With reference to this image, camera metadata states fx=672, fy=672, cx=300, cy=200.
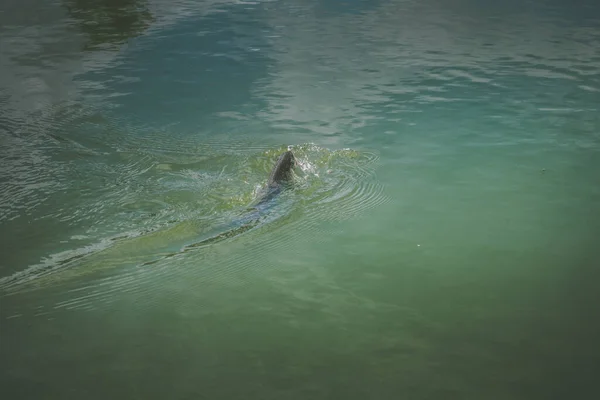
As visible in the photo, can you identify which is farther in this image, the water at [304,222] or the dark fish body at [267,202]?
the dark fish body at [267,202]

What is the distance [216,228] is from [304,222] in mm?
635

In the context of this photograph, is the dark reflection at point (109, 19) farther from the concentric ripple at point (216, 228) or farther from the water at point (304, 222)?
the concentric ripple at point (216, 228)

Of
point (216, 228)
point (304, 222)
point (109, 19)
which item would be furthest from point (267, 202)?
point (109, 19)

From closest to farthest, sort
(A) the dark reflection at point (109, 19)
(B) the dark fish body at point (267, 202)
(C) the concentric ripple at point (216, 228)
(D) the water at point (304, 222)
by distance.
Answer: (D) the water at point (304, 222) < (C) the concentric ripple at point (216, 228) < (B) the dark fish body at point (267, 202) < (A) the dark reflection at point (109, 19)

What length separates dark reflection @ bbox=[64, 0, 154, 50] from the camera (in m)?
10.2

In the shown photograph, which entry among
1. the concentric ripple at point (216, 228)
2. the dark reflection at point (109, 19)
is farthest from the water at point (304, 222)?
the dark reflection at point (109, 19)

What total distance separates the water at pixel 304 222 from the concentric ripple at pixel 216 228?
18mm

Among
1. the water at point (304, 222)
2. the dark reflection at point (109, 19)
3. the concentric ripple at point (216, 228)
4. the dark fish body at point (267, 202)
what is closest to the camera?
the water at point (304, 222)

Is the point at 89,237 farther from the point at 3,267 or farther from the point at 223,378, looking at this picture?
the point at 223,378

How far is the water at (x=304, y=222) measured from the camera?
11.1 ft

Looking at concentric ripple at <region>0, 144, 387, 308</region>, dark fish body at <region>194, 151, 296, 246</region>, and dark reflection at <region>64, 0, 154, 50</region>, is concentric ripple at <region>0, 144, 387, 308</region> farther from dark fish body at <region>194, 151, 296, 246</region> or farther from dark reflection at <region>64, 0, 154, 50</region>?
dark reflection at <region>64, 0, 154, 50</region>

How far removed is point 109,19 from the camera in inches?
456

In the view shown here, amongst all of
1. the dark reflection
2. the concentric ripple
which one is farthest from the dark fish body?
the dark reflection

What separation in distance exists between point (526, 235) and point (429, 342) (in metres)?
1.53
